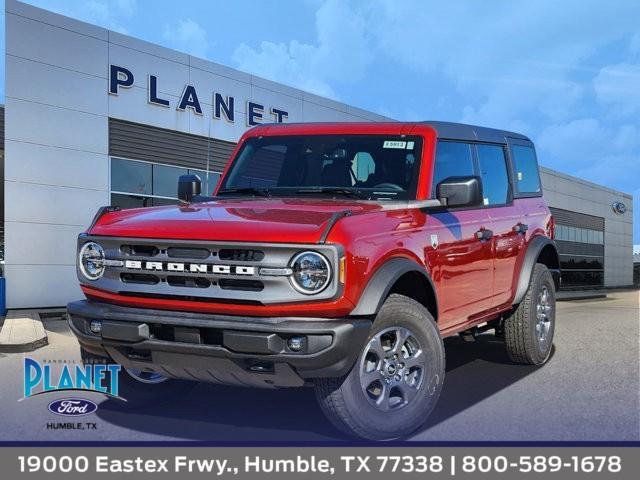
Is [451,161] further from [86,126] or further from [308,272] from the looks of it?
[86,126]

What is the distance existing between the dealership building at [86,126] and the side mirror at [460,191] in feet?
35.3

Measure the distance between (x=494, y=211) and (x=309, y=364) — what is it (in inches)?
118

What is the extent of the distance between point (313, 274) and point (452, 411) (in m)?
1.99

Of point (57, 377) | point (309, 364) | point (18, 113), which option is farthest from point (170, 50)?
point (309, 364)

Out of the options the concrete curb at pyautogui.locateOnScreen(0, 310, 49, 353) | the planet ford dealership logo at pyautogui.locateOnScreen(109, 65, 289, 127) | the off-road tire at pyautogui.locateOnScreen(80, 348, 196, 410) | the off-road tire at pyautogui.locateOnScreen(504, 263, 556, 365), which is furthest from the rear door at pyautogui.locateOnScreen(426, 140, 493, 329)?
the planet ford dealership logo at pyautogui.locateOnScreen(109, 65, 289, 127)

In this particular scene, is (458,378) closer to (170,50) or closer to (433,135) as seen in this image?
(433,135)

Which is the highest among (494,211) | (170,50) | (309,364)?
(170,50)

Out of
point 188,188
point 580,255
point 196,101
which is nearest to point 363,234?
point 188,188

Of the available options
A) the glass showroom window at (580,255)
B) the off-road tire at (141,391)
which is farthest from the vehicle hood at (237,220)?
the glass showroom window at (580,255)

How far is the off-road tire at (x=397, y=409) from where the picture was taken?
12.1ft

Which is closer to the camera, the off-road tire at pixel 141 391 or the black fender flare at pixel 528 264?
the off-road tire at pixel 141 391

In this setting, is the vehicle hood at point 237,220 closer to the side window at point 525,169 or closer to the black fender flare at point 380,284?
the black fender flare at point 380,284

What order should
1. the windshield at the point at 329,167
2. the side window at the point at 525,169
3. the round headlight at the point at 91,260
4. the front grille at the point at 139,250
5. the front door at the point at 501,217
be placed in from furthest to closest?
the side window at the point at 525,169 → the front door at the point at 501,217 → the windshield at the point at 329,167 → the round headlight at the point at 91,260 → the front grille at the point at 139,250

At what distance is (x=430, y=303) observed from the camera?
14.9ft
